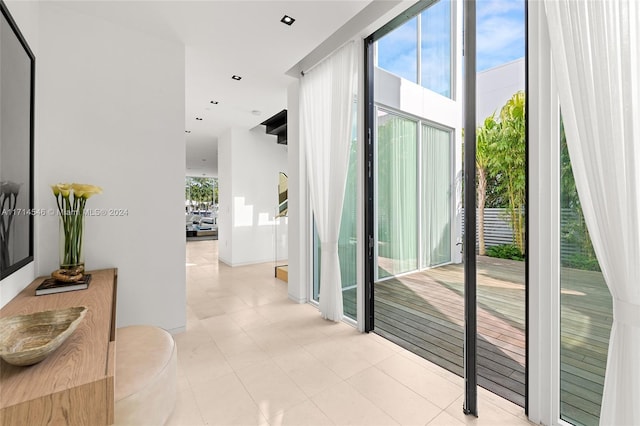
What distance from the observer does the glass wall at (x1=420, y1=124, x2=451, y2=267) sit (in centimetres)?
475

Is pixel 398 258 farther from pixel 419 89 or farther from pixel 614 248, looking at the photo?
pixel 614 248

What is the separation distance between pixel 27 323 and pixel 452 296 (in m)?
3.97

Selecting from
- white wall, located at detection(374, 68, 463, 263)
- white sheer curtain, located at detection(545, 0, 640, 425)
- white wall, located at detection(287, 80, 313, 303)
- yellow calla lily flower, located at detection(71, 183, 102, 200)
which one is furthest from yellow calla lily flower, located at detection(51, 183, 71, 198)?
white wall, located at detection(374, 68, 463, 263)

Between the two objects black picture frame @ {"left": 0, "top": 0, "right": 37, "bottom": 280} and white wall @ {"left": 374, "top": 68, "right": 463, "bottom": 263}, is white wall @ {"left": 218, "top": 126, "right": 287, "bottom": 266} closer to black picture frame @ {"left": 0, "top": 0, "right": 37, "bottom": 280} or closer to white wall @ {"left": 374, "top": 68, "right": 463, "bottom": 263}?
white wall @ {"left": 374, "top": 68, "right": 463, "bottom": 263}

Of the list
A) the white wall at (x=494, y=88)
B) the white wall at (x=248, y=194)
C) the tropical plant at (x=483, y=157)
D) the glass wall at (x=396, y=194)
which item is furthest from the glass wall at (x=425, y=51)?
the white wall at (x=248, y=194)

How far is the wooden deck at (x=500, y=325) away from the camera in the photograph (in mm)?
1477

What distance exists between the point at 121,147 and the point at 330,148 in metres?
1.94

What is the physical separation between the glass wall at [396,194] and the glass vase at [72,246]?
313cm

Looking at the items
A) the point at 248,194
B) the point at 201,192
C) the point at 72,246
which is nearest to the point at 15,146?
the point at 72,246

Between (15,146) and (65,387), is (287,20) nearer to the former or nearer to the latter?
(15,146)

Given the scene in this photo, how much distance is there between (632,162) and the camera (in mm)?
1201

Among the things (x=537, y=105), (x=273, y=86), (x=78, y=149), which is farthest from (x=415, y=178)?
(x=78, y=149)

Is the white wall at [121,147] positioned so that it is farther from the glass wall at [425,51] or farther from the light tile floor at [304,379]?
the glass wall at [425,51]

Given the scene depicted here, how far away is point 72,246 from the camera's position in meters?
2.12
